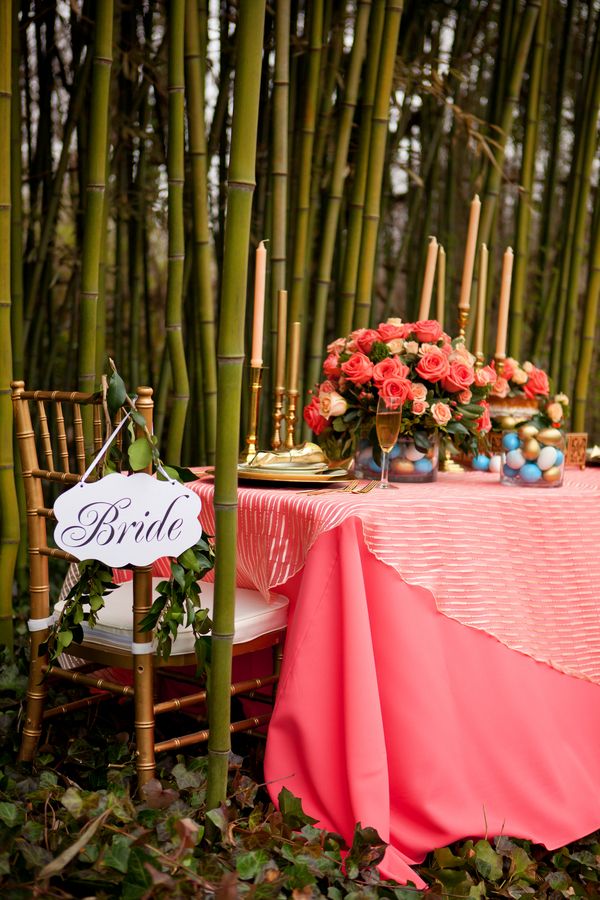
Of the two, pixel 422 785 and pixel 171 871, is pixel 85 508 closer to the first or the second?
pixel 171 871

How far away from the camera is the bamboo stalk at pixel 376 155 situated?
2.09m

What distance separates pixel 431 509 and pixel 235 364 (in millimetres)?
430

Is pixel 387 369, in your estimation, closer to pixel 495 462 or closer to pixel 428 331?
pixel 428 331

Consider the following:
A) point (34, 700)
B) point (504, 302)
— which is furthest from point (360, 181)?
point (34, 700)

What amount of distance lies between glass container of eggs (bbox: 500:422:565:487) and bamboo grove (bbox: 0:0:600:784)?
503mm

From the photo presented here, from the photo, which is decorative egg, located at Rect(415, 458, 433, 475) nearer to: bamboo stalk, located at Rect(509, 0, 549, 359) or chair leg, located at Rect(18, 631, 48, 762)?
chair leg, located at Rect(18, 631, 48, 762)

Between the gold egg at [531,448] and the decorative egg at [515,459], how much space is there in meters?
0.01

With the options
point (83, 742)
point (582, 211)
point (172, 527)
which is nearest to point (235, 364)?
point (172, 527)

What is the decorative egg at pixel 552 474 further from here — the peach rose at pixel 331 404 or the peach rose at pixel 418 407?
the peach rose at pixel 331 404

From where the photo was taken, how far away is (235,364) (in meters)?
1.18

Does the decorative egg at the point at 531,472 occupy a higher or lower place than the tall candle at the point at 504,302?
lower

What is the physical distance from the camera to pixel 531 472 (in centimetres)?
165

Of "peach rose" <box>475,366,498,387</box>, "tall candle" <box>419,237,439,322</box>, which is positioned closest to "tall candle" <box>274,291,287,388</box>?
"tall candle" <box>419,237,439,322</box>

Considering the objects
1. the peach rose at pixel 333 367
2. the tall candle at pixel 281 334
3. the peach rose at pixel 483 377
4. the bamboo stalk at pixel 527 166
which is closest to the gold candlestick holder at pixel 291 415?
the tall candle at pixel 281 334
